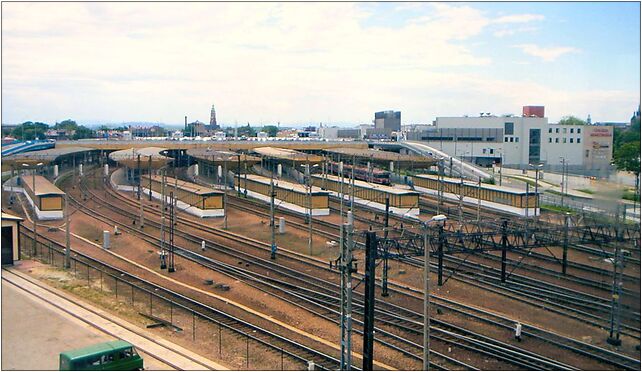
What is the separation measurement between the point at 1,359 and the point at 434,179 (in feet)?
124

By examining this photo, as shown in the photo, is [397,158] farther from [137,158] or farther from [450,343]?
[450,343]

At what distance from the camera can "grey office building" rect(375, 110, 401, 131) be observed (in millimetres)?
136000

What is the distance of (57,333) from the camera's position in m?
17.1

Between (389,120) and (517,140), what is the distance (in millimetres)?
72813

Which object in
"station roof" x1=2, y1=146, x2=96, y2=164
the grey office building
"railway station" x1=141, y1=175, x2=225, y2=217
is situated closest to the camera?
"railway station" x1=141, y1=175, x2=225, y2=217

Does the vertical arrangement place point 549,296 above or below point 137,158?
below

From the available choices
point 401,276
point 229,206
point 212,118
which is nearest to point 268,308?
point 401,276

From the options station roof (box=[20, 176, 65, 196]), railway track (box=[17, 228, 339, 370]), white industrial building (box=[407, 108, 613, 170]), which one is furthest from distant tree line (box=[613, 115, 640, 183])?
station roof (box=[20, 176, 65, 196])

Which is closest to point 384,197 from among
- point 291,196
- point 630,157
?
point 291,196

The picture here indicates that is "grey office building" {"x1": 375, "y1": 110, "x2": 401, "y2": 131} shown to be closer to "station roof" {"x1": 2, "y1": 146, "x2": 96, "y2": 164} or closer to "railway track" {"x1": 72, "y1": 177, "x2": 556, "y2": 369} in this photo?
"station roof" {"x1": 2, "y1": 146, "x2": 96, "y2": 164}

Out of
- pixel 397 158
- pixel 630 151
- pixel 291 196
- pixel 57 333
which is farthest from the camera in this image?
pixel 397 158

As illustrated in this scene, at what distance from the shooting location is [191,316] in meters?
19.3

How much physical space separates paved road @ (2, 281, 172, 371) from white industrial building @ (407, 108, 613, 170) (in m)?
47.1

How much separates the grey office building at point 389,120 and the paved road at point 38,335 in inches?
4660
